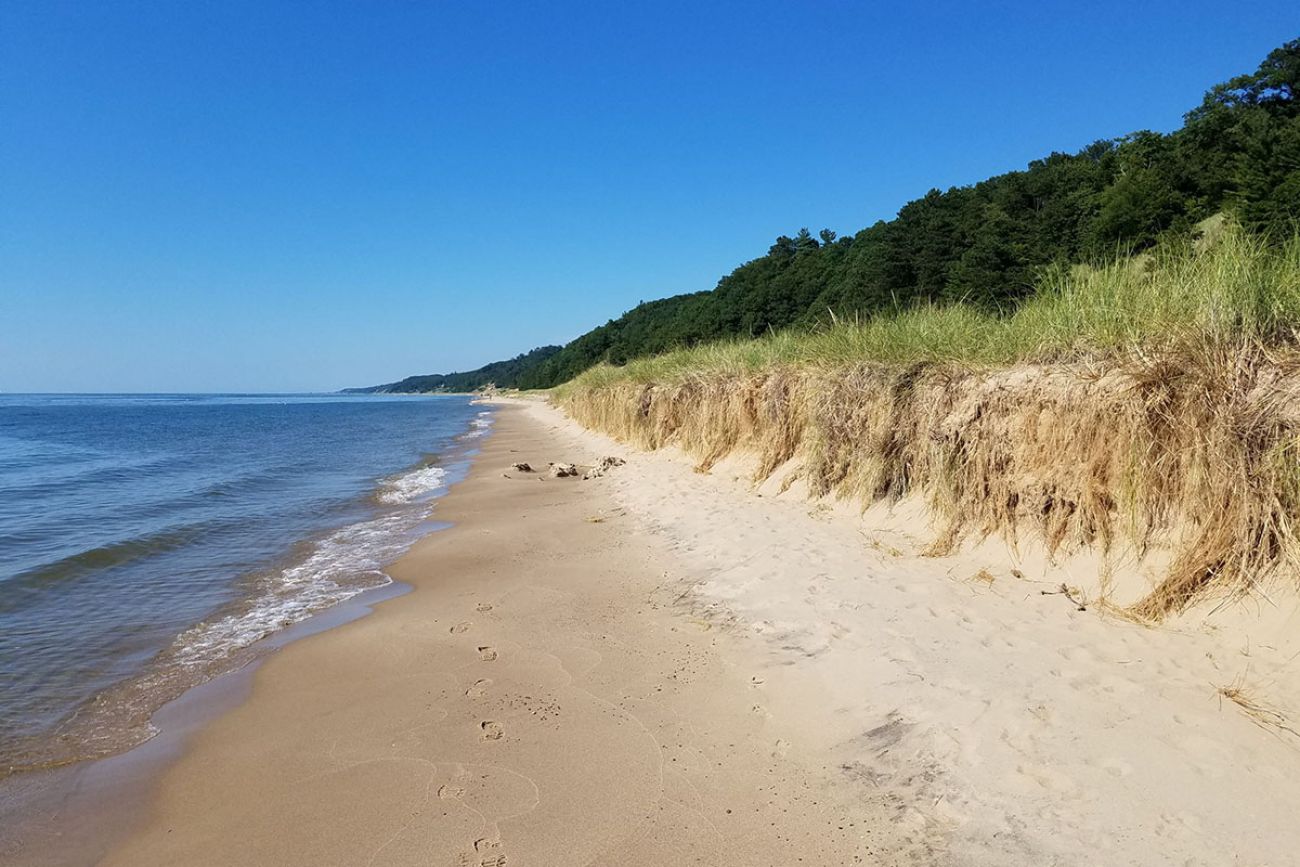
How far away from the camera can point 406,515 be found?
11.7 metres

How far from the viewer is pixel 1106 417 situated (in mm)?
5039

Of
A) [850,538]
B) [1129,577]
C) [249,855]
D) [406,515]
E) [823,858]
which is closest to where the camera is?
[823,858]

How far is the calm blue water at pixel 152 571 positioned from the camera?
15.5 feet

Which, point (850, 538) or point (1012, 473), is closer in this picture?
point (1012, 473)

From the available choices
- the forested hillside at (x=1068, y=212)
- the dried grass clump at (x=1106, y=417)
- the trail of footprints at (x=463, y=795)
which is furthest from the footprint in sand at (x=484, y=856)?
the forested hillside at (x=1068, y=212)

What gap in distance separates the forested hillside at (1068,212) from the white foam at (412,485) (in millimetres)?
9075

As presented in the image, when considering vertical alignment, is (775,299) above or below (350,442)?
above

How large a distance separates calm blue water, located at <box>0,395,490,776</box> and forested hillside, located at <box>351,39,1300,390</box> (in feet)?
35.9

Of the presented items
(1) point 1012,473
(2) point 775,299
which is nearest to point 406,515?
(1) point 1012,473

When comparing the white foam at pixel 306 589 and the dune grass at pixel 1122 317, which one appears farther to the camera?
the white foam at pixel 306 589

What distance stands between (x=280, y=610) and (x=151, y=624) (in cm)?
111

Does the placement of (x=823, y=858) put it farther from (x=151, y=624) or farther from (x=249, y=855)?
(x=151, y=624)

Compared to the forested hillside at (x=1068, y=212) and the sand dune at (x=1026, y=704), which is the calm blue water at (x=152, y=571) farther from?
the forested hillside at (x=1068, y=212)

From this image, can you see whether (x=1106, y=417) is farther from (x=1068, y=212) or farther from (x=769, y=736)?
(x=1068, y=212)
